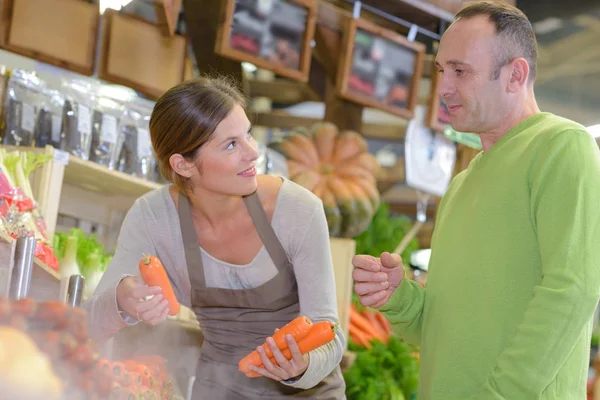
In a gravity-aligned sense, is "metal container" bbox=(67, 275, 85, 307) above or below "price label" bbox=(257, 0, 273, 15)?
below

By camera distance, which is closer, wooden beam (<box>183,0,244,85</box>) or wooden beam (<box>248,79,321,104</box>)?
wooden beam (<box>183,0,244,85</box>)

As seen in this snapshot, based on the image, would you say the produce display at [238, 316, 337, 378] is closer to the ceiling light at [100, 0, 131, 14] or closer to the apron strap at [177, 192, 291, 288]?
the apron strap at [177, 192, 291, 288]

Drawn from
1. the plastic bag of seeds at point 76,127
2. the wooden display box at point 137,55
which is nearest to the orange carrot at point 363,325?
the wooden display box at point 137,55

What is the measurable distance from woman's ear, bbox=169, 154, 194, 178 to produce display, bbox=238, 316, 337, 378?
1.91 feet

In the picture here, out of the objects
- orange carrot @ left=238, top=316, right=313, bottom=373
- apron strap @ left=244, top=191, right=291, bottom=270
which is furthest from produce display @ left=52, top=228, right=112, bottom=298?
orange carrot @ left=238, top=316, right=313, bottom=373

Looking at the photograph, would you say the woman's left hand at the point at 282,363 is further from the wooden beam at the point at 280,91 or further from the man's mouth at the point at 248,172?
the wooden beam at the point at 280,91

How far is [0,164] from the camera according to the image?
2594 millimetres

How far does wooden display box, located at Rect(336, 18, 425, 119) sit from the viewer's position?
443 cm

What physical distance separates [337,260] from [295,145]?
708 mm

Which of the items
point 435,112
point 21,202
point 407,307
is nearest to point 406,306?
point 407,307

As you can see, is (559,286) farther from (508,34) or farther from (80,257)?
(80,257)

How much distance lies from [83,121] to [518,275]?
2.01 metres

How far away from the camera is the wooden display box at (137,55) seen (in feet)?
11.7

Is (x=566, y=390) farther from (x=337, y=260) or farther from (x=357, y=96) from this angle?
(x=357, y=96)
